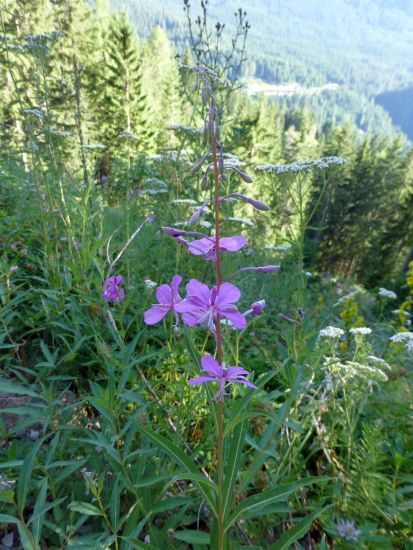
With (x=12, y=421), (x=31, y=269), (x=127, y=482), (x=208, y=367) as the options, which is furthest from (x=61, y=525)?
(x=31, y=269)

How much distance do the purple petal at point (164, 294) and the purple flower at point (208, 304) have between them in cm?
18

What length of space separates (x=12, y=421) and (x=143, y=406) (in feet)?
4.02

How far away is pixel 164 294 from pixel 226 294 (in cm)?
28

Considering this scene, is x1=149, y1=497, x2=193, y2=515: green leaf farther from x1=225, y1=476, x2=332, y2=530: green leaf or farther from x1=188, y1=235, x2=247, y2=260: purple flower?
x1=188, y1=235, x2=247, y2=260: purple flower

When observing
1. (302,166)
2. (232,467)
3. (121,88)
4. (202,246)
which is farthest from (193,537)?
(121,88)

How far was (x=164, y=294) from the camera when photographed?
48.5 inches

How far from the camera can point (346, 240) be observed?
30.9 m

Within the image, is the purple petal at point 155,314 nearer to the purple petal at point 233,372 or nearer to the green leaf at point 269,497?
the purple petal at point 233,372


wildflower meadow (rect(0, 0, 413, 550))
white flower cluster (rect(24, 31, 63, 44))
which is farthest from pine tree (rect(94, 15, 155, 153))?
wildflower meadow (rect(0, 0, 413, 550))

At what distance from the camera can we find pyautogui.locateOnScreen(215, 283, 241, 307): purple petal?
1.03 metres

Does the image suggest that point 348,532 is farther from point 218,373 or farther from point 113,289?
point 113,289

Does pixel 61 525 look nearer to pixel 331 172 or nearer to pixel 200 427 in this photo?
pixel 200 427

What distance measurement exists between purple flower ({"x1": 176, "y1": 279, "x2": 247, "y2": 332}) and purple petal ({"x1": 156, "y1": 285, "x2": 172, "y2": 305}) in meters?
0.18

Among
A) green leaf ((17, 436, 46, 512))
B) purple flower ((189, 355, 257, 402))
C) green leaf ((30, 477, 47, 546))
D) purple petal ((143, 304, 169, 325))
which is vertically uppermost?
purple petal ((143, 304, 169, 325))
